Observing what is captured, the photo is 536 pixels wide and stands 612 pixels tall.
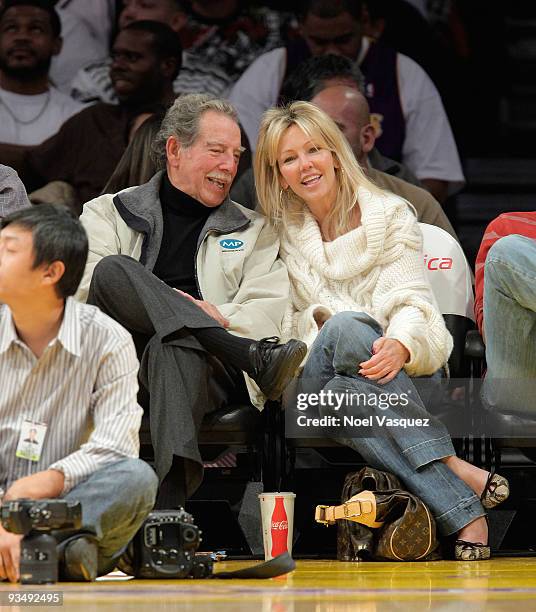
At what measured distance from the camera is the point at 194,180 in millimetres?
3803

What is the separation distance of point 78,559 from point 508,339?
57.1 inches

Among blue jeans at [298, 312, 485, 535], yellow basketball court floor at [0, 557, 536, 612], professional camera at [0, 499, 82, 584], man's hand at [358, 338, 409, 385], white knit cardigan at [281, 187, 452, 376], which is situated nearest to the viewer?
yellow basketball court floor at [0, 557, 536, 612]

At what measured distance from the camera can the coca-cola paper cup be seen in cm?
320

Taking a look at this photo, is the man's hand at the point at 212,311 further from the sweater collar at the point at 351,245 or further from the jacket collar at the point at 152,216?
the sweater collar at the point at 351,245

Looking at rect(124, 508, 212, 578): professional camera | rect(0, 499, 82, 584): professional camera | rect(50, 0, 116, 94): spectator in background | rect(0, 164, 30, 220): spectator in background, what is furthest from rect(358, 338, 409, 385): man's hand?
rect(50, 0, 116, 94): spectator in background

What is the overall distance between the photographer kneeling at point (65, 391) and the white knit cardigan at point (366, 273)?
40.2 inches

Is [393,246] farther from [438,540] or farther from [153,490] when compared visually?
[153,490]

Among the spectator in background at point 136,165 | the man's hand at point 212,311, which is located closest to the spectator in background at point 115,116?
the spectator in background at point 136,165

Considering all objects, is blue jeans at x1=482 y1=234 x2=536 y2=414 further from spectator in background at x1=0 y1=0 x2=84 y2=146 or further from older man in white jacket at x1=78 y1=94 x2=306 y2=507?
spectator in background at x1=0 y1=0 x2=84 y2=146

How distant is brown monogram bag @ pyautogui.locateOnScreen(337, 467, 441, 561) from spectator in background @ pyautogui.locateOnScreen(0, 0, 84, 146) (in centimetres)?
203

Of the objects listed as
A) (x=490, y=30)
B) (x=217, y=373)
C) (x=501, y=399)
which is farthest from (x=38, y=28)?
(x=501, y=399)

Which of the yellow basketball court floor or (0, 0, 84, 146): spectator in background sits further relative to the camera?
(0, 0, 84, 146): spectator in background

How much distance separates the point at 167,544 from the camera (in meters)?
2.65

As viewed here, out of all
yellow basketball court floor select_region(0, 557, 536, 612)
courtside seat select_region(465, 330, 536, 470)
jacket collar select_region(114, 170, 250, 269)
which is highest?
jacket collar select_region(114, 170, 250, 269)
